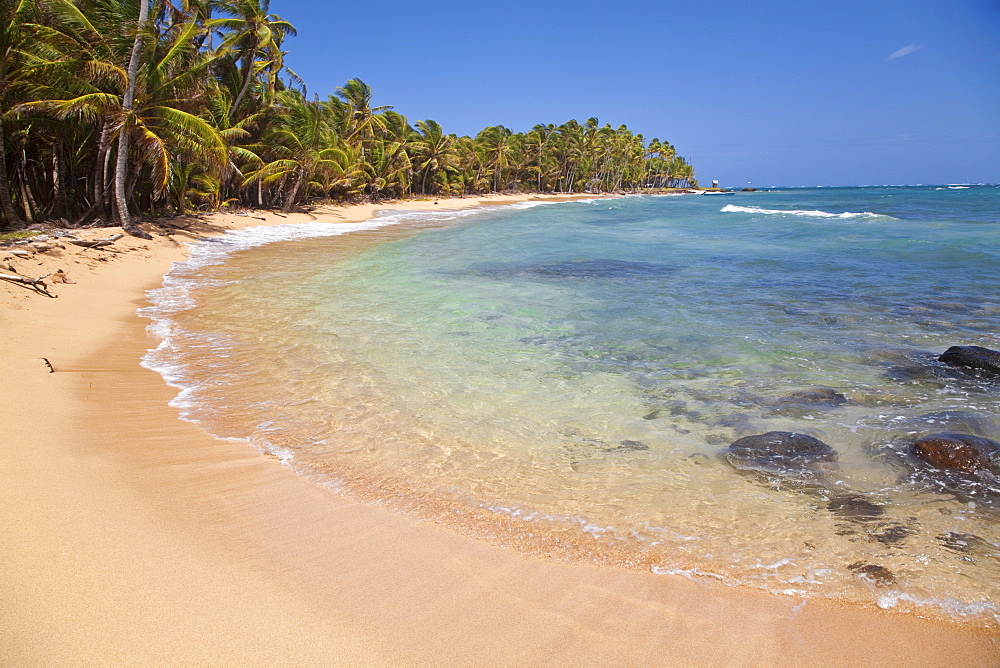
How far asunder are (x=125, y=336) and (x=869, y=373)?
1022 cm

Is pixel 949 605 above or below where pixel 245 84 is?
below

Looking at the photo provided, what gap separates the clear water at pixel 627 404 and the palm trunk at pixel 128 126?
459 cm

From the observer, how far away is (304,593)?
2855 mm

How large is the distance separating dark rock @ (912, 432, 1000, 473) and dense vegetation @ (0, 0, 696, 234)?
60.5 ft

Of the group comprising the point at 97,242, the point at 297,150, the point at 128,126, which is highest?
the point at 297,150

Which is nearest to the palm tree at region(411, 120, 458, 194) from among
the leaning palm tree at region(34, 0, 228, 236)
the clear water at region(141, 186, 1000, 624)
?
the leaning palm tree at region(34, 0, 228, 236)

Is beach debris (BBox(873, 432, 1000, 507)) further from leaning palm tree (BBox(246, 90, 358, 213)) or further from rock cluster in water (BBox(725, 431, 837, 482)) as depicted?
leaning palm tree (BBox(246, 90, 358, 213))

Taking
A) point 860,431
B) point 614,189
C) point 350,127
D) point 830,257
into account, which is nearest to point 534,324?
point 860,431

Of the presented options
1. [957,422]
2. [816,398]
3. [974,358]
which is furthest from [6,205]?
[974,358]

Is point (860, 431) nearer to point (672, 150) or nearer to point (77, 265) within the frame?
point (77, 265)

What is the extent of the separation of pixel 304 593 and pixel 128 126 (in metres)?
17.4

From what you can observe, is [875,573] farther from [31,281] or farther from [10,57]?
[10,57]

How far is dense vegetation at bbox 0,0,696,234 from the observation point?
14.3 metres

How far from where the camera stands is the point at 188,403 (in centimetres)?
557
